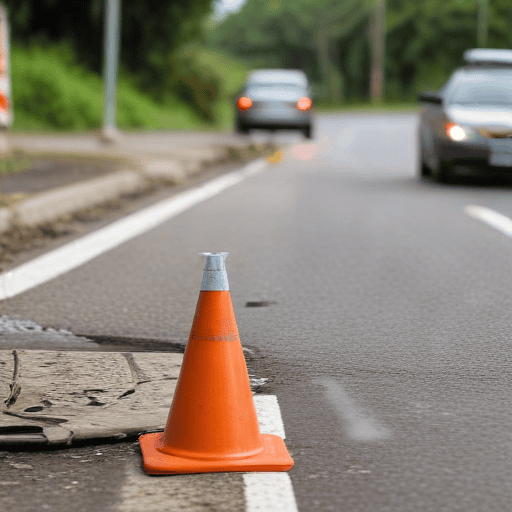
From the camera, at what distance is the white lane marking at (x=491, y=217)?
32.6 feet

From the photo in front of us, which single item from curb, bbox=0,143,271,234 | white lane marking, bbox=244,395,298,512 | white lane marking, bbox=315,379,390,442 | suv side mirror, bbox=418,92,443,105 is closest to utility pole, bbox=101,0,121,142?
curb, bbox=0,143,271,234

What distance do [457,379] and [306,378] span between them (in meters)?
0.63

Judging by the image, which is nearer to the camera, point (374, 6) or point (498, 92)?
point (498, 92)

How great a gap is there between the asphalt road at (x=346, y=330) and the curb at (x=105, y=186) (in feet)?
3.41

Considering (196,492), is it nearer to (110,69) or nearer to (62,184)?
(62,184)

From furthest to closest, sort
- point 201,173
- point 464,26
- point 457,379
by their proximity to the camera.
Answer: point 464,26 → point 201,173 → point 457,379

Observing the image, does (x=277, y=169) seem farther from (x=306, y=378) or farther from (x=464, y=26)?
(x=464, y=26)

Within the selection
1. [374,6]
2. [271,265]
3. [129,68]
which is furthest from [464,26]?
[271,265]

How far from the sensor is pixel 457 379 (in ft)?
15.5

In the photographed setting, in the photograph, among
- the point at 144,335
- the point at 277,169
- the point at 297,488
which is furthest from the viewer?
the point at 277,169

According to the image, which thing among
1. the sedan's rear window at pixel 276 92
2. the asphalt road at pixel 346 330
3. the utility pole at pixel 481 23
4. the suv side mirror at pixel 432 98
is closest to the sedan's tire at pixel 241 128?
the sedan's rear window at pixel 276 92

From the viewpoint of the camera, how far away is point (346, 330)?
571 centimetres

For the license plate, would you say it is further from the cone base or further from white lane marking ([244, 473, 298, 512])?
white lane marking ([244, 473, 298, 512])

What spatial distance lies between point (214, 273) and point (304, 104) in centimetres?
2222
